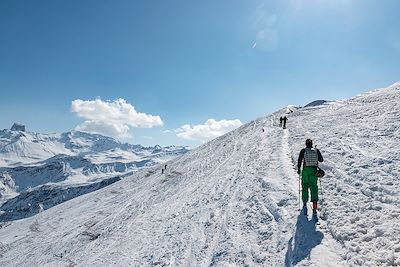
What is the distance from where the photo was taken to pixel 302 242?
1298 cm

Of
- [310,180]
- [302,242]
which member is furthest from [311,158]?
[302,242]

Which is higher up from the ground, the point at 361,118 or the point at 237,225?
the point at 361,118

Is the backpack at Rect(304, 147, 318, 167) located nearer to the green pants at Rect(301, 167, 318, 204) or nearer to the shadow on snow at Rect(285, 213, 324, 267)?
the green pants at Rect(301, 167, 318, 204)

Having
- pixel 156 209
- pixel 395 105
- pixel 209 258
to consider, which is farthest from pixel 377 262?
pixel 395 105

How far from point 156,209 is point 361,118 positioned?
70.9ft

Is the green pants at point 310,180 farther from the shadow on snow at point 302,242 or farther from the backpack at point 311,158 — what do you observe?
the shadow on snow at point 302,242

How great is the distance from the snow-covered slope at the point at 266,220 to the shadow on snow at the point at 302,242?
0.04 metres

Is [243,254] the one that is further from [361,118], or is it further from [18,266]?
[361,118]

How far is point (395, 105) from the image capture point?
118 ft

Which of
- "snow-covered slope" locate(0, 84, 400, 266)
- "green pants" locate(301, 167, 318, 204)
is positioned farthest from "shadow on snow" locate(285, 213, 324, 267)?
"green pants" locate(301, 167, 318, 204)

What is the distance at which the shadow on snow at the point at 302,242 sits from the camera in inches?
479

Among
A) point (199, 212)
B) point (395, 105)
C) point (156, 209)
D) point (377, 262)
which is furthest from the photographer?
point (395, 105)

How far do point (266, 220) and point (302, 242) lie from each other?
3392 millimetres

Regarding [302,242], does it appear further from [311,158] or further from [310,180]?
[311,158]
